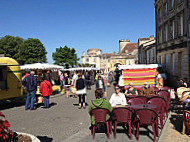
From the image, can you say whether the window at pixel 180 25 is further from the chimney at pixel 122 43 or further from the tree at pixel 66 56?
the chimney at pixel 122 43

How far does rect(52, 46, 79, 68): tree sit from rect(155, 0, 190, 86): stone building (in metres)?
27.4

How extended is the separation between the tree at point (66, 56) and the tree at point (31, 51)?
4729 mm

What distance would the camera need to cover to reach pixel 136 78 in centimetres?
1559

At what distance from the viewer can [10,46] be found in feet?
140

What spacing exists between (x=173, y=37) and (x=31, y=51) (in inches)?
1262

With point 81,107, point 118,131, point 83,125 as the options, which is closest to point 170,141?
point 118,131

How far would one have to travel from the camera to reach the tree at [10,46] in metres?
Answer: 41.8

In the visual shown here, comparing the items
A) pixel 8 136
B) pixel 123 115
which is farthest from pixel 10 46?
pixel 8 136

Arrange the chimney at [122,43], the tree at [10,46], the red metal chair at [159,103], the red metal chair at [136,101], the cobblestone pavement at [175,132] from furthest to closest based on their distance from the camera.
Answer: the chimney at [122,43] → the tree at [10,46] → the red metal chair at [136,101] → the red metal chair at [159,103] → the cobblestone pavement at [175,132]

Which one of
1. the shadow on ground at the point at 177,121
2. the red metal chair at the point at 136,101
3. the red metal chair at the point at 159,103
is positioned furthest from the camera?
the red metal chair at the point at 136,101

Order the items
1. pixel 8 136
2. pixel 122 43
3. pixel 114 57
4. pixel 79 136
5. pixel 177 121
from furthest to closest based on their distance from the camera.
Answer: pixel 122 43 < pixel 114 57 < pixel 177 121 < pixel 79 136 < pixel 8 136

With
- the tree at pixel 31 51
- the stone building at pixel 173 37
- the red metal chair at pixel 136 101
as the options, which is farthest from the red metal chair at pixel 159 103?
the tree at pixel 31 51

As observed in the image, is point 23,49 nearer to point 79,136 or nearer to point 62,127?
point 62,127

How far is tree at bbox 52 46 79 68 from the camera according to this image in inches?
1868
